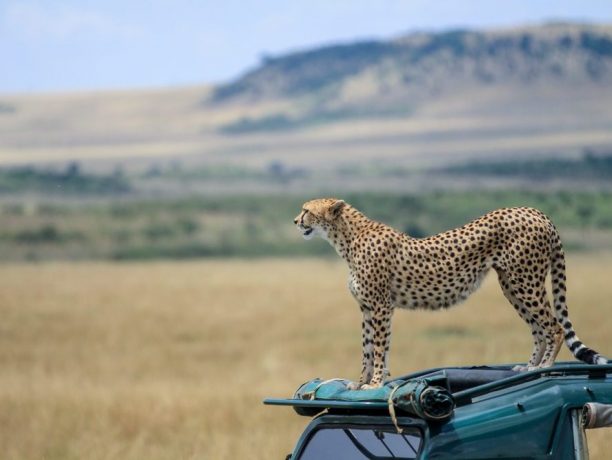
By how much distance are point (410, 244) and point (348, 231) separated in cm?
31

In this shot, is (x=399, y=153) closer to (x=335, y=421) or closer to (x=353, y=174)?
(x=353, y=174)

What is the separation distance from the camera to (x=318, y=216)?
6043 millimetres

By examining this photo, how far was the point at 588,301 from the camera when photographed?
3316 cm

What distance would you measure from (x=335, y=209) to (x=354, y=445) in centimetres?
105

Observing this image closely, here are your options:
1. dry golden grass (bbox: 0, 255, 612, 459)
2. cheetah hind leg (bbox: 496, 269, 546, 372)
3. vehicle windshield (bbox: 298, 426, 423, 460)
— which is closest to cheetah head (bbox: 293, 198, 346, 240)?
cheetah hind leg (bbox: 496, 269, 546, 372)

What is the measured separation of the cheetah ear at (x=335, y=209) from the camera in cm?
602

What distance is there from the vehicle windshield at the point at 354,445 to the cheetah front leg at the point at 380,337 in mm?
278

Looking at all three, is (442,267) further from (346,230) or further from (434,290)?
(346,230)

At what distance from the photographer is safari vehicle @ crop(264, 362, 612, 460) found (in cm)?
489

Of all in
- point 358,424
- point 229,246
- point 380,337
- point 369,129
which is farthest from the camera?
point 369,129

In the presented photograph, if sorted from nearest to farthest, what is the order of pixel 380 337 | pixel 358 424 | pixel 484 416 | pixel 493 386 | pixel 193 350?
1. pixel 484 416
2. pixel 493 386
3. pixel 358 424
4. pixel 380 337
5. pixel 193 350

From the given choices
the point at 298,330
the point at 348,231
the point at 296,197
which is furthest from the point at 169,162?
the point at 348,231

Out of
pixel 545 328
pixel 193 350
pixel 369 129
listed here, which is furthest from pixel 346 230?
pixel 369 129

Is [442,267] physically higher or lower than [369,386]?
higher
